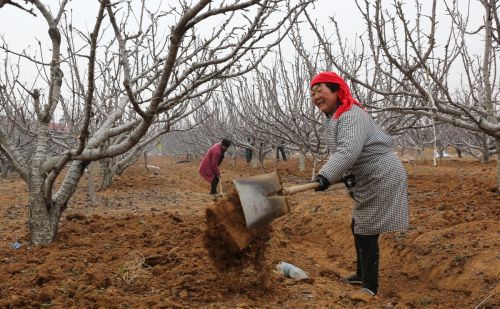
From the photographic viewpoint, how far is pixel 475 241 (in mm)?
3467

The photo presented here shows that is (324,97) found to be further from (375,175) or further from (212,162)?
Result: (212,162)

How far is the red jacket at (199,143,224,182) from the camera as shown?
887cm

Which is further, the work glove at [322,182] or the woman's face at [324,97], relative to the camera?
the woman's face at [324,97]

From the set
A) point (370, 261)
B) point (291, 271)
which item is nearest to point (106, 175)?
point (291, 271)

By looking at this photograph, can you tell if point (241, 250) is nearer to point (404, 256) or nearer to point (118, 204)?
point (404, 256)

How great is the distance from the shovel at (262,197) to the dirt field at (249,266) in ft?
1.16

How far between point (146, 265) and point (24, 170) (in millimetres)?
1299

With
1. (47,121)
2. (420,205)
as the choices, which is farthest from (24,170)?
(420,205)

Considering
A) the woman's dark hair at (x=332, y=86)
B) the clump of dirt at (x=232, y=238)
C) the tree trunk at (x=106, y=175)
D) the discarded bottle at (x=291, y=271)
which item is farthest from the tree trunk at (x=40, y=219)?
the tree trunk at (x=106, y=175)

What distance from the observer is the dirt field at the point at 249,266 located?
2.37 metres

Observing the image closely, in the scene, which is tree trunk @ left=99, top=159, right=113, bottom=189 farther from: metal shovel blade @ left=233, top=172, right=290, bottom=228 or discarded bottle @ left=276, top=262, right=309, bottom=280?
metal shovel blade @ left=233, top=172, right=290, bottom=228

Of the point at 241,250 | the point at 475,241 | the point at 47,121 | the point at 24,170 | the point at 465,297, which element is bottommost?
the point at 465,297

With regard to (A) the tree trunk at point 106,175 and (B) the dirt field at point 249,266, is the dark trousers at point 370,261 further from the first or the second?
(A) the tree trunk at point 106,175

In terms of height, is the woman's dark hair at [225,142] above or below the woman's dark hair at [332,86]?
below
